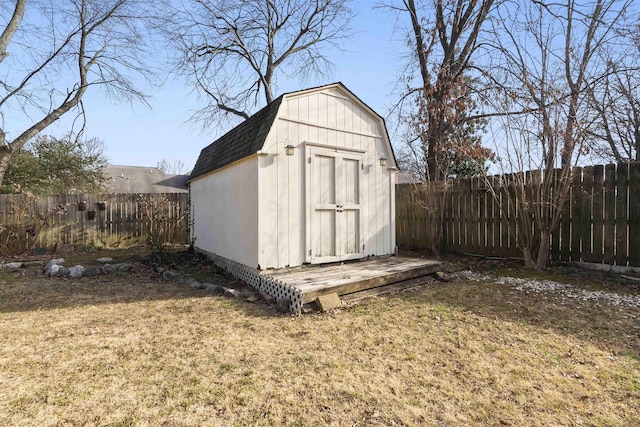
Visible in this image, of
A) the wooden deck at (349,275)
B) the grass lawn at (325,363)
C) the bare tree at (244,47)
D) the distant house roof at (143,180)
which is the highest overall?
the bare tree at (244,47)

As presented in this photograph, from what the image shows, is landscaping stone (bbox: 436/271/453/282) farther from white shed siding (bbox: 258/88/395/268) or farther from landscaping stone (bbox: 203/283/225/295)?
landscaping stone (bbox: 203/283/225/295)

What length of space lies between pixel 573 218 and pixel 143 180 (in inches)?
1062

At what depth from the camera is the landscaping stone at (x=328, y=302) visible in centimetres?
391

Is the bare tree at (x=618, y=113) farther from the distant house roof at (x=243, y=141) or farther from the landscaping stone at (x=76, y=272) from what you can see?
the landscaping stone at (x=76, y=272)

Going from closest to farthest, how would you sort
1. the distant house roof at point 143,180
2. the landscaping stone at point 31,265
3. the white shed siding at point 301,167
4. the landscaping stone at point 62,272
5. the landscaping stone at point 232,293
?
the landscaping stone at point 232,293
the white shed siding at point 301,167
the landscaping stone at point 62,272
the landscaping stone at point 31,265
the distant house roof at point 143,180

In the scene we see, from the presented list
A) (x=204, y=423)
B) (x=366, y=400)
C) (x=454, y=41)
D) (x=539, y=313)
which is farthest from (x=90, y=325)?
(x=454, y=41)

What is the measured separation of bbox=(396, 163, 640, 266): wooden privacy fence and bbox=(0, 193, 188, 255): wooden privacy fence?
8.20m

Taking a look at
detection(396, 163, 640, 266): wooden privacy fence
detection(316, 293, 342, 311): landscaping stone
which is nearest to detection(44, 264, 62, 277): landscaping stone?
detection(316, 293, 342, 311): landscaping stone

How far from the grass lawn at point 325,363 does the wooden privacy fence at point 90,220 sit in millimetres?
5562

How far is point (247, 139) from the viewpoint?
566 centimetres

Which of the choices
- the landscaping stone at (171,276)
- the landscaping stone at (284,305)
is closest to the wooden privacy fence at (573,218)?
the landscaping stone at (284,305)

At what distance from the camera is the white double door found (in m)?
5.38

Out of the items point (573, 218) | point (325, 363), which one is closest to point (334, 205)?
point (325, 363)

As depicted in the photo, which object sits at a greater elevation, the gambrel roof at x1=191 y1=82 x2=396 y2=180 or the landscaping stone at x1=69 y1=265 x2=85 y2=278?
the gambrel roof at x1=191 y1=82 x2=396 y2=180
